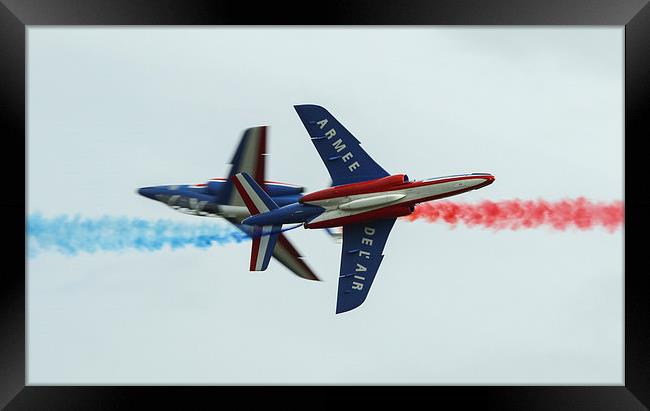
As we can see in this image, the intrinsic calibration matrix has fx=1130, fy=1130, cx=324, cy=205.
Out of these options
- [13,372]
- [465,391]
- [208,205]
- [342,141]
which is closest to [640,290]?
[465,391]

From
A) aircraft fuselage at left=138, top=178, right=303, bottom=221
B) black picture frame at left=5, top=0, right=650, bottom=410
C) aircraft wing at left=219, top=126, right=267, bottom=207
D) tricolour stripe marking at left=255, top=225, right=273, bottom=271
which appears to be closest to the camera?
black picture frame at left=5, top=0, right=650, bottom=410

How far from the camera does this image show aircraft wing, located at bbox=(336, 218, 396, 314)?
47.0 metres

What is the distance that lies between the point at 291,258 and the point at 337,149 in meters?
6.41

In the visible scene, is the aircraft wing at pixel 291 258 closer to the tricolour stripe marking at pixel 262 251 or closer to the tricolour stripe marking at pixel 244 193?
the tricolour stripe marking at pixel 262 251

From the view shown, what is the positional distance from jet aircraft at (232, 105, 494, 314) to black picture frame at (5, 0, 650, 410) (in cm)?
631

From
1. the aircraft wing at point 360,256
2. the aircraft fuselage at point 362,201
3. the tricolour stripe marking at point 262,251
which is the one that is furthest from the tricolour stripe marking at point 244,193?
the aircraft wing at point 360,256

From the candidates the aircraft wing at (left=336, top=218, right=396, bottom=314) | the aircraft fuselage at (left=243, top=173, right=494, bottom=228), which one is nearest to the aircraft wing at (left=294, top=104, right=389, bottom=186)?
the aircraft fuselage at (left=243, top=173, right=494, bottom=228)

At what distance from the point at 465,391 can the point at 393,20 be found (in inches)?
554

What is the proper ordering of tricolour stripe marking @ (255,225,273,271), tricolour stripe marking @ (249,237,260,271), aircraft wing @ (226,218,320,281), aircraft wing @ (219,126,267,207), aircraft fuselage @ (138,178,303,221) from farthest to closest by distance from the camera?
aircraft wing @ (219,126,267,207)
aircraft wing @ (226,218,320,281)
aircraft fuselage @ (138,178,303,221)
tricolour stripe marking @ (249,237,260,271)
tricolour stripe marking @ (255,225,273,271)

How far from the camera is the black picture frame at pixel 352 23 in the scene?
137 ft

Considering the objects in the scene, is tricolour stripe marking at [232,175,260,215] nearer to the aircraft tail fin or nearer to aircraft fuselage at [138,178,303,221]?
the aircraft tail fin

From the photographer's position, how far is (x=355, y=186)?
46.1 meters

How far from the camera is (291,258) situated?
168 feet

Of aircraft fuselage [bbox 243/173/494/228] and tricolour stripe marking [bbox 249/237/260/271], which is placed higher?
aircraft fuselage [bbox 243/173/494/228]
